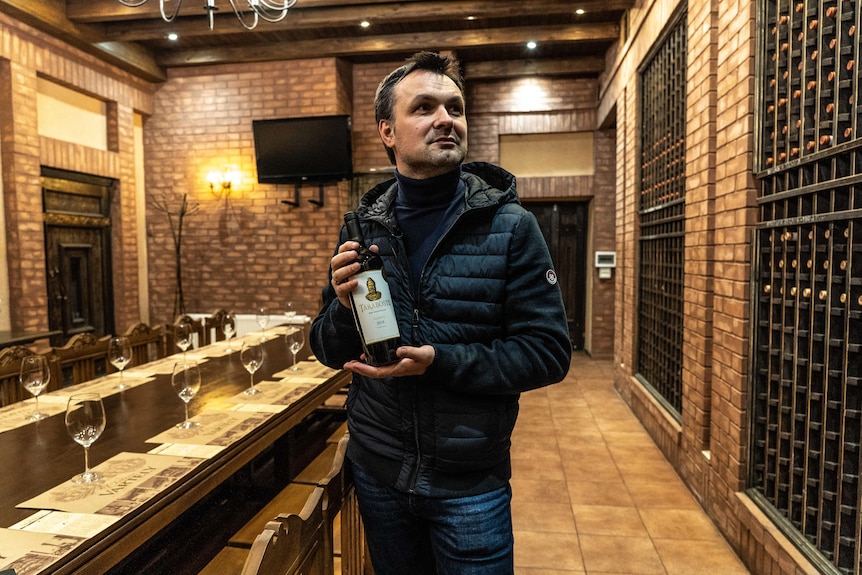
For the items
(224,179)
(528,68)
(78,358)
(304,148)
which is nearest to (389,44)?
(304,148)

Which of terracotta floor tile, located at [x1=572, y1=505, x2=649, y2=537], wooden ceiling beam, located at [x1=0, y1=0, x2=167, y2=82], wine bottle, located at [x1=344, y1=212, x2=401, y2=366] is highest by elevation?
wooden ceiling beam, located at [x1=0, y1=0, x2=167, y2=82]

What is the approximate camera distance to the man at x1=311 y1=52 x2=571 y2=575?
1.07 meters

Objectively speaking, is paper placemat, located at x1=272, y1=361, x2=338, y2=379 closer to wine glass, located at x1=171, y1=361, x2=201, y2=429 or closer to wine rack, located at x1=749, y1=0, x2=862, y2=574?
wine glass, located at x1=171, y1=361, x2=201, y2=429

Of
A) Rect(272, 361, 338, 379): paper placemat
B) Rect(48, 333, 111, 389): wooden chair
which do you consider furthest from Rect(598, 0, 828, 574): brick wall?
Rect(48, 333, 111, 389): wooden chair

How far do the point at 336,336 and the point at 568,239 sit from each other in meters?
6.46

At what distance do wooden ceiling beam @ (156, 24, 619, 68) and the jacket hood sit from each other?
4.64 meters

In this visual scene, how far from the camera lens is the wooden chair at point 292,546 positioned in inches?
33.5

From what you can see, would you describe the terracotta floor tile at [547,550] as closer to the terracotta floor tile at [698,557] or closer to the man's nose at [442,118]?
the terracotta floor tile at [698,557]

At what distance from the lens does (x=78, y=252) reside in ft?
17.7

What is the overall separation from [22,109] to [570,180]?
19.1 feet

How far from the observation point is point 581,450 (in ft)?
12.1

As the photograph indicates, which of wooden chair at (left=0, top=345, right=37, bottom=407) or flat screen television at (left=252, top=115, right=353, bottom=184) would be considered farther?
flat screen television at (left=252, top=115, right=353, bottom=184)

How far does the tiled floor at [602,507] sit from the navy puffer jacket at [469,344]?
148cm

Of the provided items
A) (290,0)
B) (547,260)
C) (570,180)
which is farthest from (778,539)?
(570,180)
